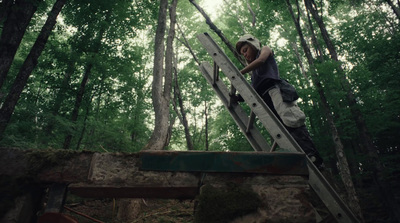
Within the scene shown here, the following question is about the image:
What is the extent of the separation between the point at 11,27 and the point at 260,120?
7.18m

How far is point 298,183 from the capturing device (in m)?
1.62

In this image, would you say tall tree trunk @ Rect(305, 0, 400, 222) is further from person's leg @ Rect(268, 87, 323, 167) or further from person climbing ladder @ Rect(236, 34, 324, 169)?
person's leg @ Rect(268, 87, 323, 167)

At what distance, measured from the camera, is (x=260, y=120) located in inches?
80.2

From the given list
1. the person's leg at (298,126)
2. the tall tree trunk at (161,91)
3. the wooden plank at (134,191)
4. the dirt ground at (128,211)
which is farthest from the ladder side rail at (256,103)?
the tall tree trunk at (161,91)

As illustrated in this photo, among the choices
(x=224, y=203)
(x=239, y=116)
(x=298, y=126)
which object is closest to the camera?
(x=224, y=203)

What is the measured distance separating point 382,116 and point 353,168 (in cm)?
478

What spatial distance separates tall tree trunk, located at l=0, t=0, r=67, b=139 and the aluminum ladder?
597 cm

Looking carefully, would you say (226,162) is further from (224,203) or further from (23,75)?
(23,75)

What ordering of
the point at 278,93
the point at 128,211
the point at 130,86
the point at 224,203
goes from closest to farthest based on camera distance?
1. the point at 224,203
2. the point at 278,93
3. the point at 128,211
4. the point at 130,86

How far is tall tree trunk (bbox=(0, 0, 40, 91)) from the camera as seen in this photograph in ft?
17.2

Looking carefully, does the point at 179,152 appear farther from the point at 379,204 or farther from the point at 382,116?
the point at 379,204

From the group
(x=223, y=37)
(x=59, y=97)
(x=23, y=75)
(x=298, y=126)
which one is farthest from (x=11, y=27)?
(x=298, y=126)

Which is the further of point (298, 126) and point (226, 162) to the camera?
point (298, 126)

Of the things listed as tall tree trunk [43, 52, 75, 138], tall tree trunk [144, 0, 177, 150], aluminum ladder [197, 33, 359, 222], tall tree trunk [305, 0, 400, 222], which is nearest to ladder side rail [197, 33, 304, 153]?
aluminum ladder [197, 33, 359, 222]
